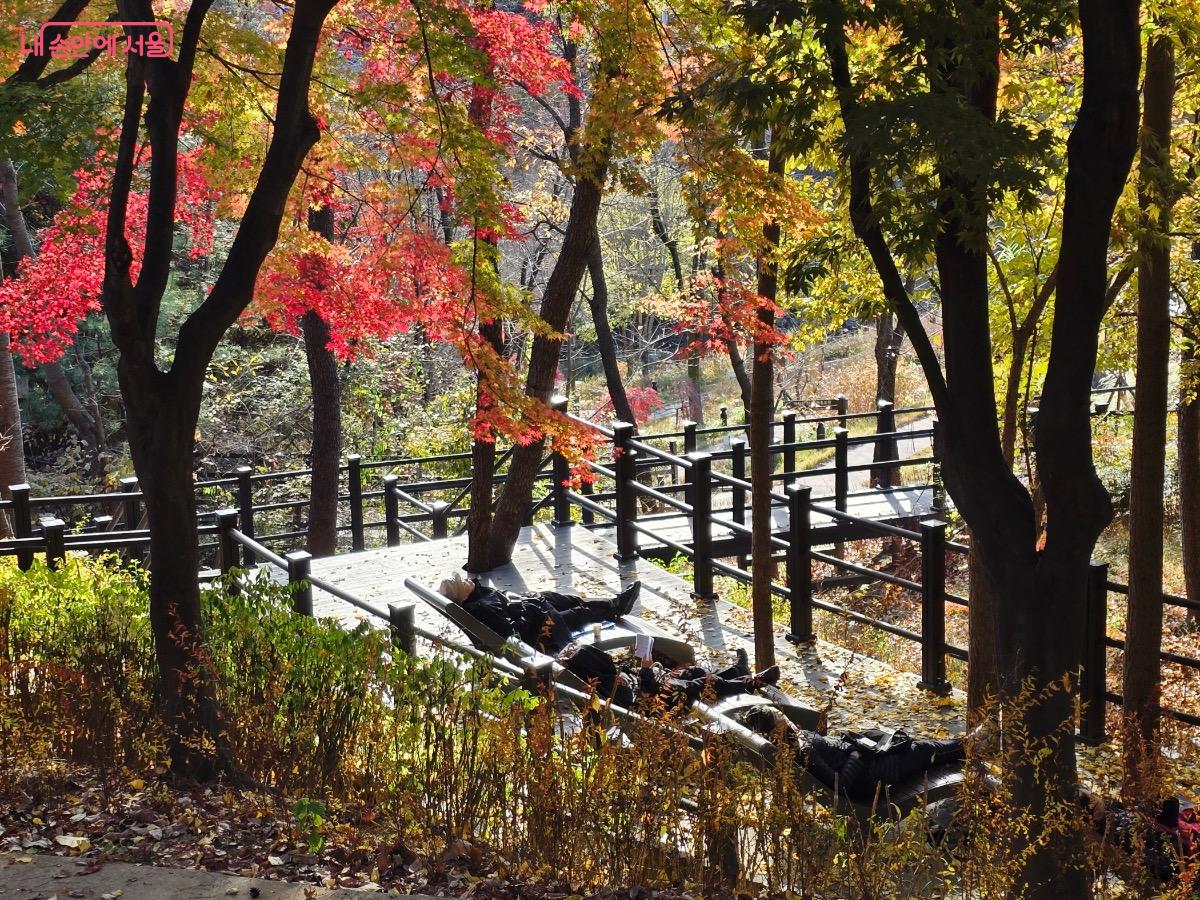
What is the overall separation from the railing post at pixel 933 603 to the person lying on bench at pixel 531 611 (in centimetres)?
247

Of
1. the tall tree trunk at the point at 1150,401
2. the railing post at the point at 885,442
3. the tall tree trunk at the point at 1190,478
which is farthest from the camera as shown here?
the railing post at the point at 885,442

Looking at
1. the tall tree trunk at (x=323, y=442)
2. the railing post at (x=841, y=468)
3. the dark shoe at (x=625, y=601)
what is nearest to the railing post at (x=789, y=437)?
the railing post at (x=841, y=468)

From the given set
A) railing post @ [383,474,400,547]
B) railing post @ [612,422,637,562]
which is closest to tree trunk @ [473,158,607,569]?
railing post @ [612,422,637,562]

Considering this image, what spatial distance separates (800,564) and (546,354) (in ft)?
11.4

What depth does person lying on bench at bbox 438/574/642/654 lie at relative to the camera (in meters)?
8.55

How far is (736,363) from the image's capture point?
20.5 m

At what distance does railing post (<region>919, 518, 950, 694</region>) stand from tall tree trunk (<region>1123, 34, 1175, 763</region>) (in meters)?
1.45

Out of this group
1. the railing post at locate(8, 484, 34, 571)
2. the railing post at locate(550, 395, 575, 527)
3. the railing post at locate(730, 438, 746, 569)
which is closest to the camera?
the railing post at locate(8, 484, 34, 571)

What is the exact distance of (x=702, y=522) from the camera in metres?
10.9

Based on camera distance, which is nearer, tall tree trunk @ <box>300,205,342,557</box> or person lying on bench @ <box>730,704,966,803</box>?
person lying on bench @ <box>730,704,966,803</box>

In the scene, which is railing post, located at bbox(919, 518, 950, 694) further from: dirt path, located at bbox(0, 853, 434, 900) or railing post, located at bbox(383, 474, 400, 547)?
railing post, located at bbox(383, 474, 400, 547)

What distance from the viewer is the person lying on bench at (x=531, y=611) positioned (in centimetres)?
855

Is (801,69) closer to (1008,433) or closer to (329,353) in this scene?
(1008,433)

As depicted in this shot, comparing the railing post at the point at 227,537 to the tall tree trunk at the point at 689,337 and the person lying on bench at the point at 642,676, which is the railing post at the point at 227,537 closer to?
the person lying on bench at the point at 642,676
